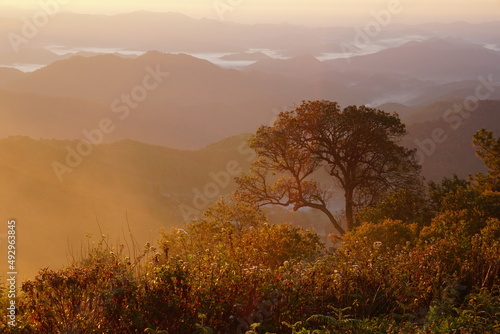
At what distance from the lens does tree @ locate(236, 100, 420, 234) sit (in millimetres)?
21922

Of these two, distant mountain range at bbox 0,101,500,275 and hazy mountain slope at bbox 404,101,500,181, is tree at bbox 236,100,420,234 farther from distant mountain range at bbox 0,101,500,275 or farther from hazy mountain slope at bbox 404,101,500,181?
hazy mountain slope at bbox 404,101,500,181

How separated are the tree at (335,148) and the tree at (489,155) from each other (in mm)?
2938

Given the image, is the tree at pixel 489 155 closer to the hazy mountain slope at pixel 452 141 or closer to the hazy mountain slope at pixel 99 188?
the hazy mountain slope at pixel 99 188

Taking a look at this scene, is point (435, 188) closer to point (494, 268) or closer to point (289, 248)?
point (289, 248)

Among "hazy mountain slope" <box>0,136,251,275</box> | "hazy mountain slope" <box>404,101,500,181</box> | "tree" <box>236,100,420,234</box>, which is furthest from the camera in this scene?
"hazy mountain slope" <box>404,101,500,181</box>

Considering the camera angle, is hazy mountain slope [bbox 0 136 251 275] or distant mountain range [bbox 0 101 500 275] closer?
hazy mountain slope [bbox 0 136 251 275]

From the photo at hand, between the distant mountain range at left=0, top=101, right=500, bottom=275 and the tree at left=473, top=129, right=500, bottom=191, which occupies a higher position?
the tree at left=473, top=129, right=500, bottom=191

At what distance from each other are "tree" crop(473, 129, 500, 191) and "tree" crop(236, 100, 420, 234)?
2.94m

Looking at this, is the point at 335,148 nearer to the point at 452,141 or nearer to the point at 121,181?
the point at 121,181

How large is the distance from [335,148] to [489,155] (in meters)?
7.63

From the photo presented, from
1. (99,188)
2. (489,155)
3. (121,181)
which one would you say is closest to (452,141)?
(121,181)

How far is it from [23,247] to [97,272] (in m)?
58.7

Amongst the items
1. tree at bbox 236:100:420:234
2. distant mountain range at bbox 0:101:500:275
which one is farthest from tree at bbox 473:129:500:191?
distant mountain range at bbox 0:101:500:275

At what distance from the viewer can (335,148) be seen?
72.6 ft
